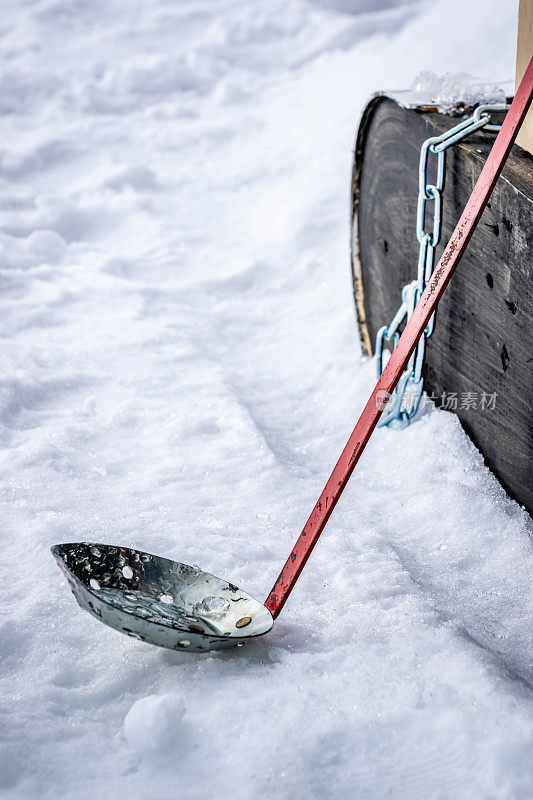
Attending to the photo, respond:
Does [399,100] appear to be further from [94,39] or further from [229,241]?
[94,39]

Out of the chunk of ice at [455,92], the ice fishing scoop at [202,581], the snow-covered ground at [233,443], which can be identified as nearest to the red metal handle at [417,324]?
the ice fishing scoop at [202,581]

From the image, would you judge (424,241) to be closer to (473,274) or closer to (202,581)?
(473,274)

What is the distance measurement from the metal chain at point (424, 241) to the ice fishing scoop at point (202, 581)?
0.19 m

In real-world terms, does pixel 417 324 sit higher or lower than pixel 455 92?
lower

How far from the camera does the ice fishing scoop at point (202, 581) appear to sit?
0.86 meters

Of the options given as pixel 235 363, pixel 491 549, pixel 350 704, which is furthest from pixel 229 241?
pixel 350 704

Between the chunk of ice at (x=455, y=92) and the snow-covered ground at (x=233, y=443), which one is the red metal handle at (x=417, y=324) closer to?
the snow-covered ground at (x=233, y=443)

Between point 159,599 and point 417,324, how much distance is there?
545mm

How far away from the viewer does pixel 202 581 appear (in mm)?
994

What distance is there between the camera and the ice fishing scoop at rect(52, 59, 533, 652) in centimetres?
86

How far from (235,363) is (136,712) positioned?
3.95 feet


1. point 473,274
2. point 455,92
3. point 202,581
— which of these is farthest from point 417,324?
point 455,92

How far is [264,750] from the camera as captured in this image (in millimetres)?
760

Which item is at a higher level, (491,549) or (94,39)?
(94,39)
